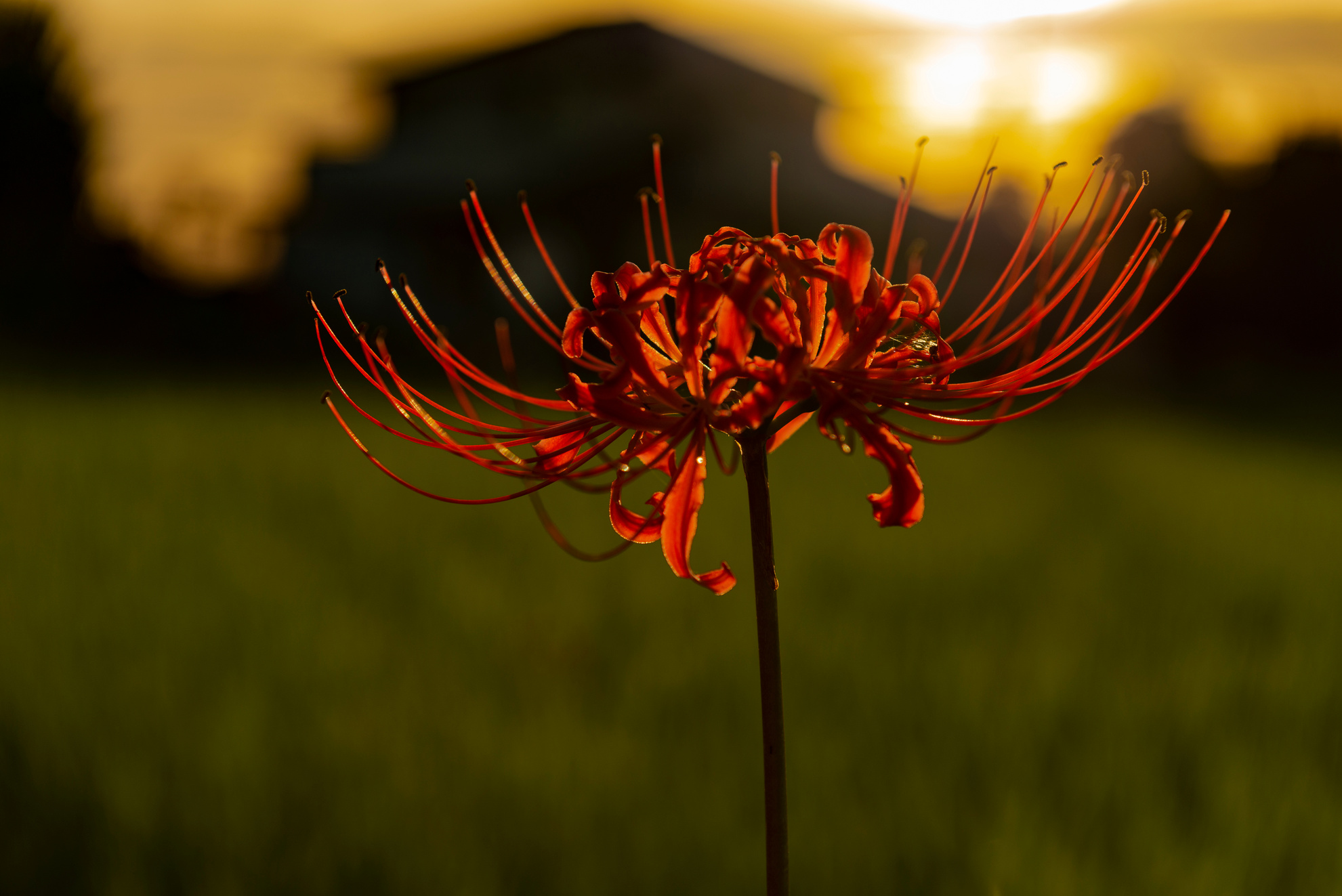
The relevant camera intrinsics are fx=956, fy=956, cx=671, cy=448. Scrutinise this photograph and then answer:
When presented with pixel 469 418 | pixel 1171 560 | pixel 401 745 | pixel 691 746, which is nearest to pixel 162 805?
pixel 401 745

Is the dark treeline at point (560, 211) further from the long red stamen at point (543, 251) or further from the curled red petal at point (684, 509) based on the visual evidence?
the curled red petal at point (684, 509)

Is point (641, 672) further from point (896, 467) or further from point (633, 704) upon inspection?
point (896, 467)

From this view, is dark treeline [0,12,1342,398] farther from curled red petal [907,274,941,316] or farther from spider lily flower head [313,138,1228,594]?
curled red petal [907,274,941,316]

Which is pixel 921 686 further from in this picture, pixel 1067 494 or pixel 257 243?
pixel 257 243

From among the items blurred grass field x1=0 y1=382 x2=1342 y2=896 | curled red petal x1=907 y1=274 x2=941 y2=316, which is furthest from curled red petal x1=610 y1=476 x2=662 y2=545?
blurred grass field x1=0 y1=382 x2=1342 y2=896

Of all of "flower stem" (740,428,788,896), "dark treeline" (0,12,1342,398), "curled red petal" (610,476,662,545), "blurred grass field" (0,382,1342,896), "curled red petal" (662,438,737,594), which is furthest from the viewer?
"dark treeline" (0,12,1342,398)

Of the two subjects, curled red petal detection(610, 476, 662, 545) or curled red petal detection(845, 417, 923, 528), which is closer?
curled red petal detection(845, 417, 923, 528)

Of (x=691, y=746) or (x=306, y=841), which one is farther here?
(x=691, y=746)
